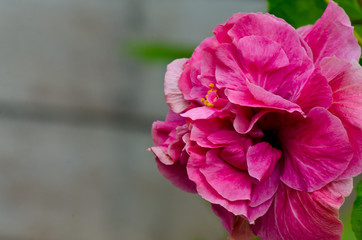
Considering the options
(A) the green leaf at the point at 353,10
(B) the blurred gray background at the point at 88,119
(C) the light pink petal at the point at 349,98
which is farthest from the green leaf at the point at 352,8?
(B) the blurred gray background at the point at 88,119

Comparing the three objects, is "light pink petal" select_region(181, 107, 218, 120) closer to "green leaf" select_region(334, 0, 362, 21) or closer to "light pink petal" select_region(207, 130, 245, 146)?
"light pink petal" select_region(207, 130, 245, 146)

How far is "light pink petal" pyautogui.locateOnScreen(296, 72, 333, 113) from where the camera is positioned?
0.19m

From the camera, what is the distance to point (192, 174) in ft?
0.67

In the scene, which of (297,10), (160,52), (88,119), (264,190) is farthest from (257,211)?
(88,119)

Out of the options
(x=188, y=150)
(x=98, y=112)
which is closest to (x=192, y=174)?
(x=188, y=150)

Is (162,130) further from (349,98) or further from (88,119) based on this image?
(88,119)

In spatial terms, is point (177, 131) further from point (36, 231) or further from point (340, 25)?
point (36, 231)

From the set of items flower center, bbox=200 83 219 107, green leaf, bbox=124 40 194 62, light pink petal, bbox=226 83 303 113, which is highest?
light pink petal, bbox=226 83 303 113

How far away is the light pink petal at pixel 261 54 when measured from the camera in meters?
0.20

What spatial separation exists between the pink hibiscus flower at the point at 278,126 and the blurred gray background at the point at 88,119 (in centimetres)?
67

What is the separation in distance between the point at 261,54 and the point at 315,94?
3 centimetres

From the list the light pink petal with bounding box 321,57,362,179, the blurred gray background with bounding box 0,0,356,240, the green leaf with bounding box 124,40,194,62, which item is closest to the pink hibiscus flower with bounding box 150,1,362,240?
the light pink petal with bounding box 321,57,362,179

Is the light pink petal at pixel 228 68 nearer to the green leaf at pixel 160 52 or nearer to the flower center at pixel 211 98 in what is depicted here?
the flower center at pixel 211 98

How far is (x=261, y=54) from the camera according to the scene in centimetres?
21
